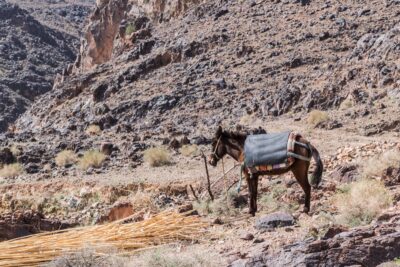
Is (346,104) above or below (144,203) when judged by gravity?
above

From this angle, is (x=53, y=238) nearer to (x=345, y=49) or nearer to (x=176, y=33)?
(x=345, y=49)

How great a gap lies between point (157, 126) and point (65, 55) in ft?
182

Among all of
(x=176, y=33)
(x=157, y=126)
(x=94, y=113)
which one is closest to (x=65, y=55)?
(x=176, y=33)

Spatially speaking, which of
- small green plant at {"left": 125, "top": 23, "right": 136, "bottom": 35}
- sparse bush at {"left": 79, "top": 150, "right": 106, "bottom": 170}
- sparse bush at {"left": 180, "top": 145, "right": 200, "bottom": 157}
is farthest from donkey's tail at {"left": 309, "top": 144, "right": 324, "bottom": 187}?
small green plant at {"left": 125, "top": 23, "right": 136, "bottom": 35}

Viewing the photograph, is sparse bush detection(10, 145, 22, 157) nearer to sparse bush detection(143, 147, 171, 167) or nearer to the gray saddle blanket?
sparse bush detection(143, 147, 171, 167)

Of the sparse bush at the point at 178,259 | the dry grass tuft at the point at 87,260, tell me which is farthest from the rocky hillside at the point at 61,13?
the sparse bush at the point at 178,259

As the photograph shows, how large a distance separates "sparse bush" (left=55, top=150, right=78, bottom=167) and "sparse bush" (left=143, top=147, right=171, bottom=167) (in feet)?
11.2

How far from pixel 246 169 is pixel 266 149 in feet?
2.18

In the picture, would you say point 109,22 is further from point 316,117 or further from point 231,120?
point 316,117

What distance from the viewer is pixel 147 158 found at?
825 inches

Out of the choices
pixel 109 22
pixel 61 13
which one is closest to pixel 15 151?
pixel 109 22

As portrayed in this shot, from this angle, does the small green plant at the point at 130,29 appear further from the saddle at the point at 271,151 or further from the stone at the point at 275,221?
the stone at the point at 275,221

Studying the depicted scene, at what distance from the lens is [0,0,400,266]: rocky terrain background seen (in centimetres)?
834

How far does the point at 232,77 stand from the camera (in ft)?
109
